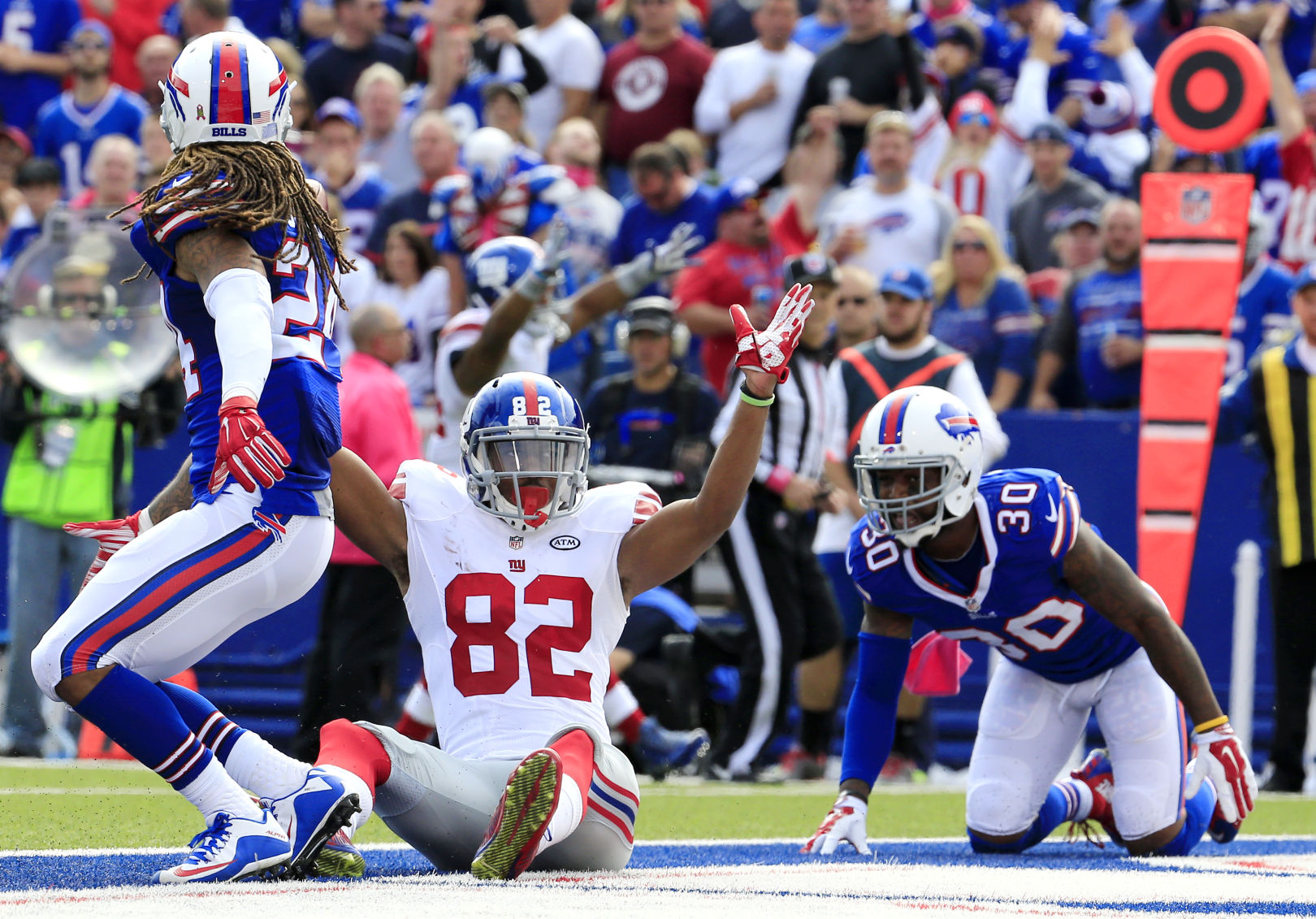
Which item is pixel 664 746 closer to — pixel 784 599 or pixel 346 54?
pixel 784 599

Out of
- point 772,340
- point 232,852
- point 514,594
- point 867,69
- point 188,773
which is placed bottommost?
point 232,852

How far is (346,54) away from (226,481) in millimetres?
7659

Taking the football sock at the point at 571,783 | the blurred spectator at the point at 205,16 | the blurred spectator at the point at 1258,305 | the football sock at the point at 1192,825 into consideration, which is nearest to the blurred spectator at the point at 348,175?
the blurred spectator at the point at 205,16

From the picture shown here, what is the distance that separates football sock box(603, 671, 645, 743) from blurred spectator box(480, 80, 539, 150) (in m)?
4.14

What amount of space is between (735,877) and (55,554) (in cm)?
470

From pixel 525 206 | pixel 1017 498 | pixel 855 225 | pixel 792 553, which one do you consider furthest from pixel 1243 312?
pixel 1017 498

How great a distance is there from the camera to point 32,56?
10.9m

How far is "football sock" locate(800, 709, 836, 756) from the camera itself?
741 centimetres

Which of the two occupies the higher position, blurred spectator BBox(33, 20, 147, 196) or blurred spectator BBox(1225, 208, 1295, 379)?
blurred spectator BBox(33, 20, 147, 196)

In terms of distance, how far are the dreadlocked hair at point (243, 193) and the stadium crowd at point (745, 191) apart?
253 cm

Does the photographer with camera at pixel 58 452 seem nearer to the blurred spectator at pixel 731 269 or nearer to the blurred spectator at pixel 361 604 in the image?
the blurred spectator at pixel 361 604

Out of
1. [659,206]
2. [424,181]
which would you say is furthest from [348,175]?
[659,206]

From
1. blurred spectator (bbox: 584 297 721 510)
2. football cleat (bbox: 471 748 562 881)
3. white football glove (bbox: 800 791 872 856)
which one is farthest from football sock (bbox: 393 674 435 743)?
football cleat (bbox: 471 748 562 881)

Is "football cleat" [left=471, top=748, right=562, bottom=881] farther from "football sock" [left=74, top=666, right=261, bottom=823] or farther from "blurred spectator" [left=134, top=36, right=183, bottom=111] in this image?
"blurred spectator" [left=134, top=36, right=183, bottom=111]
